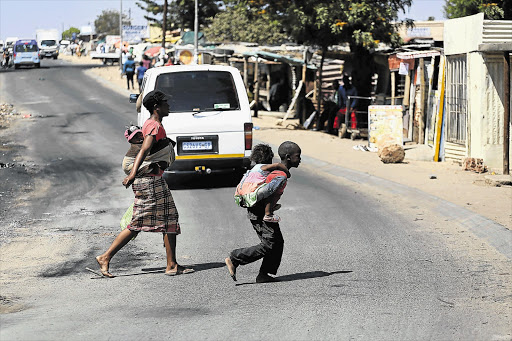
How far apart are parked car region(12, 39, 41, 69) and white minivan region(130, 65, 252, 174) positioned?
52.6m

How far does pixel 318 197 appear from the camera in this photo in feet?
43.4

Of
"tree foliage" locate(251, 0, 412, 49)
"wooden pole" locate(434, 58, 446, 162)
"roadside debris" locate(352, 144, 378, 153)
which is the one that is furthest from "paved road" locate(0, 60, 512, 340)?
"tree foliage" locate(251, 0, 412, 49)

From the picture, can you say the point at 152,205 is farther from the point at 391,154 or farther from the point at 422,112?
the point at 422,112

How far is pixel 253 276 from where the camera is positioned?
25.5 ft

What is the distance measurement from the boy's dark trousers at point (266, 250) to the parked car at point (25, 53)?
5950 centimetres

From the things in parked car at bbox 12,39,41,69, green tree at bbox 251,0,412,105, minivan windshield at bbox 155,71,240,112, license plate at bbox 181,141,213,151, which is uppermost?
parked car at bbox 12,39,41,69

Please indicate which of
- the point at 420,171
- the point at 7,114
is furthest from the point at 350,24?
the point at 7,114

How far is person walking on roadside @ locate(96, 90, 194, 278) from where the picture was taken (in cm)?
A: 768

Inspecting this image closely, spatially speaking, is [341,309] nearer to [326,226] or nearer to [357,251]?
[357,251]

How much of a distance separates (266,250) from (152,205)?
3.98 feet

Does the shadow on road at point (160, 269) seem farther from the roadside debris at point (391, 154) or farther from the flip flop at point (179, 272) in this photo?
the roadside debris at point (391, 154)

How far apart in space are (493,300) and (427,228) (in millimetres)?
3812

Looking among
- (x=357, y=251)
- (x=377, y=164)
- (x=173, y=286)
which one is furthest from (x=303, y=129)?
(x=173, y=286)

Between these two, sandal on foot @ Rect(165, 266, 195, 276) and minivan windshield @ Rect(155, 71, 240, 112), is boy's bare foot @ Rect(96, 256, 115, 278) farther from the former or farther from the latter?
minivan windshield @ Rect(155, 71, 240, 112)
